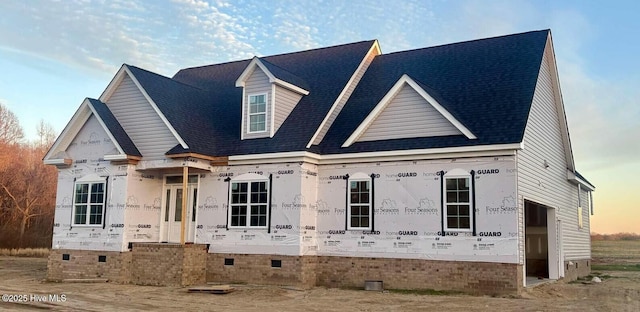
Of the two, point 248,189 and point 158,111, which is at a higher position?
point 158,111

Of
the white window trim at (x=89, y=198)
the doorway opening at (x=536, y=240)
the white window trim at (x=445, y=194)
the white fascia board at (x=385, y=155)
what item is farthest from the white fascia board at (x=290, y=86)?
the doorway opening at (x=536, y=240)

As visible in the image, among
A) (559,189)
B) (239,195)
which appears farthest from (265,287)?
(559,189)

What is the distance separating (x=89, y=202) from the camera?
1991cm

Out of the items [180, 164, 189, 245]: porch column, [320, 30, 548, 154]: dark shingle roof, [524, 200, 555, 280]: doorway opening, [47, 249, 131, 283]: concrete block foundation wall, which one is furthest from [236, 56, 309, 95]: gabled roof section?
[524, 200, 555, 280]: doorway opening

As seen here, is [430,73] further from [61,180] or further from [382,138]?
[61,180]

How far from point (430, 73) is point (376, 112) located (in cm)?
334

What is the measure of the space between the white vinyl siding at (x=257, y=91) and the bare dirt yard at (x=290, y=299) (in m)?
5.12

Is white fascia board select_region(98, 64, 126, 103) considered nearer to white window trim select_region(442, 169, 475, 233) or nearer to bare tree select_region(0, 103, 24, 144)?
white window trim select_region(442, 169, 475, 233)

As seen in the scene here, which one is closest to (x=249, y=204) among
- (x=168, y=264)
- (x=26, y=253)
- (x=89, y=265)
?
(x=168, y=264)

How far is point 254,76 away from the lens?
1950 cm

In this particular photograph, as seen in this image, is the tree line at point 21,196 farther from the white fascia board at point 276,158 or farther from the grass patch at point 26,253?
the white fascia board at point 276,158

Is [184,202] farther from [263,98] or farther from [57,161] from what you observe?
[57,161]

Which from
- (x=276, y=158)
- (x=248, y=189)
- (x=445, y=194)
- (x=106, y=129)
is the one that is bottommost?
(x=445, y=194)

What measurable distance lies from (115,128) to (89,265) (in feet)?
15.6
